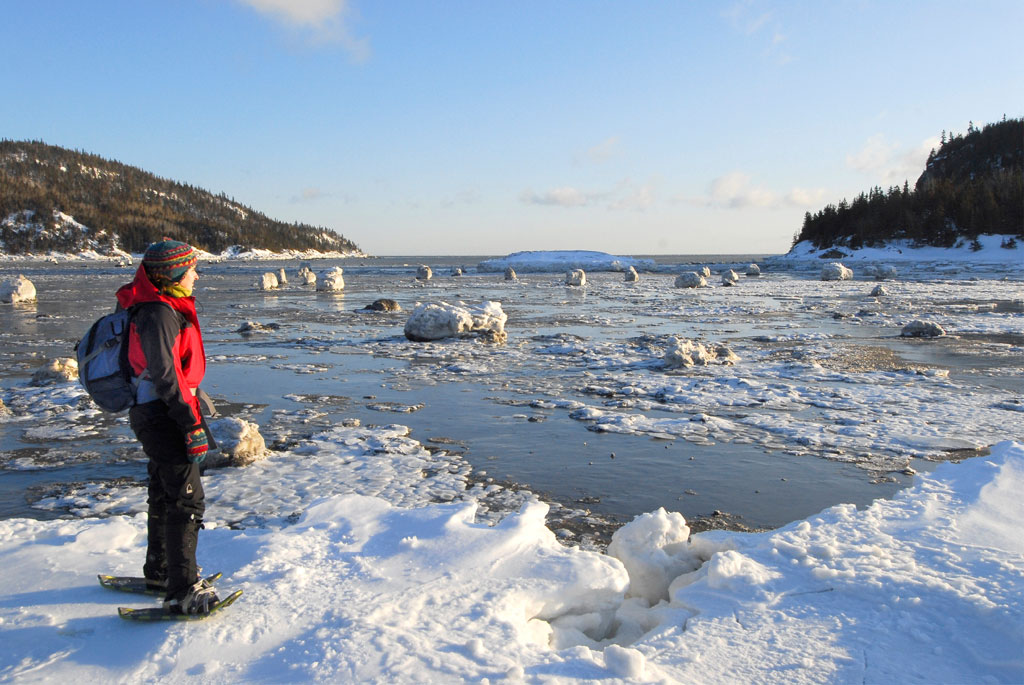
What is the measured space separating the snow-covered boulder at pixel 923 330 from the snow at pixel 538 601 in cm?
1156

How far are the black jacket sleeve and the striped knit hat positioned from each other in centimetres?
16

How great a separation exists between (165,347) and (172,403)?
0.84 feet

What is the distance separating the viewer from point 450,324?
14.7 m

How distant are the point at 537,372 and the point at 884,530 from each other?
7147 mm

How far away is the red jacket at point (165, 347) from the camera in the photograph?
3.11m

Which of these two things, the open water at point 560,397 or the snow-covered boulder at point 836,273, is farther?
the snow-covered boulder at point 836,273

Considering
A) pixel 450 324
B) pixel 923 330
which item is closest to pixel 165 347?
pixel 450 324

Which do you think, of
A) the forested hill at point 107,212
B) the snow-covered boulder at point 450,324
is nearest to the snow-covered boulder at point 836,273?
the snow-covered boulder at point 450,324

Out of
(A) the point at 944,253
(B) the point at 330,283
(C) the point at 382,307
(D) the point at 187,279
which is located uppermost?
(D) the point at 187,279

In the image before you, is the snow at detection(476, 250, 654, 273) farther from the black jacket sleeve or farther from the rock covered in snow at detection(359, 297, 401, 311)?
the black jacket sleeve

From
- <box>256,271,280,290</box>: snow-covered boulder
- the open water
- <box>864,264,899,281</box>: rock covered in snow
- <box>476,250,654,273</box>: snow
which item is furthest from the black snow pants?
<box>476,250,654,273</box>: snow

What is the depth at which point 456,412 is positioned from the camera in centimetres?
842

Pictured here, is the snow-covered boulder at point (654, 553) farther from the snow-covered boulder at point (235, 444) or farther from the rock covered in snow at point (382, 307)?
the rock covered in snow at point (382, 307)

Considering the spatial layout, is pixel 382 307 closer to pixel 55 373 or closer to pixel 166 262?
pixel 55 373
